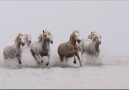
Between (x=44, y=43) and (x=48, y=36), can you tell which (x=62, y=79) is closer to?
(x=48, y=36)

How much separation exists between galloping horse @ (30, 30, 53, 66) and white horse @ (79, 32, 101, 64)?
2896 mm

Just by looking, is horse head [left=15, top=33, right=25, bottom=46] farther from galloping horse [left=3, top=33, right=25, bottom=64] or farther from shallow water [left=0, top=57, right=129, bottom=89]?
shallow water [left=0, top=57, right=129, bottom=89]

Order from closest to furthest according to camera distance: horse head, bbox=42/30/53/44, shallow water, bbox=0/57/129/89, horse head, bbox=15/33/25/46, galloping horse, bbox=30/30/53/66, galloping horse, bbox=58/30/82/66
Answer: shallow water, bbox=0/57/129/89, horse head, bbox=42/30/53/44, galloping horse, bbox=30/30/53/66, galloping horse, bbox=58/30/82/66, horse head, bbox=15/33/25/46

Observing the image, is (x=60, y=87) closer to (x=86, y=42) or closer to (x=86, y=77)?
(x=86, y=77)

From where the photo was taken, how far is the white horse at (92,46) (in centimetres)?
2506

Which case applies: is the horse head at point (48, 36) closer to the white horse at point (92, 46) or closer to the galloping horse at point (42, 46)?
the galloping horse at point (42, 46)

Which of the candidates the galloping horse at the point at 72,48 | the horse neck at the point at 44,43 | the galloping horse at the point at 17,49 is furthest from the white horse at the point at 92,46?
the galloping horse at the point at 17,49

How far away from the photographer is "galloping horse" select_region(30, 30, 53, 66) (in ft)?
74.6

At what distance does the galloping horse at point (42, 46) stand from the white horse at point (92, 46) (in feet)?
9.50

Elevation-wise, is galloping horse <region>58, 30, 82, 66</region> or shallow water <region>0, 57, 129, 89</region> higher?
galloping horse <region>58, 30, 82, 66</region>

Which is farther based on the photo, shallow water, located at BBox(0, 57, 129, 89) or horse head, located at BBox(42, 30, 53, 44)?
horse head, located at BBox(42, 30, 53, 44)

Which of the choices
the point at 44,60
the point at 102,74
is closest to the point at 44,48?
the point at 44,60

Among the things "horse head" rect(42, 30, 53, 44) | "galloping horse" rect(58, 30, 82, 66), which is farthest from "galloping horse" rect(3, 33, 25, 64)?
"galloping horse" rect(58, 30, 82, 66)

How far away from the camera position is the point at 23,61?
971 inches
